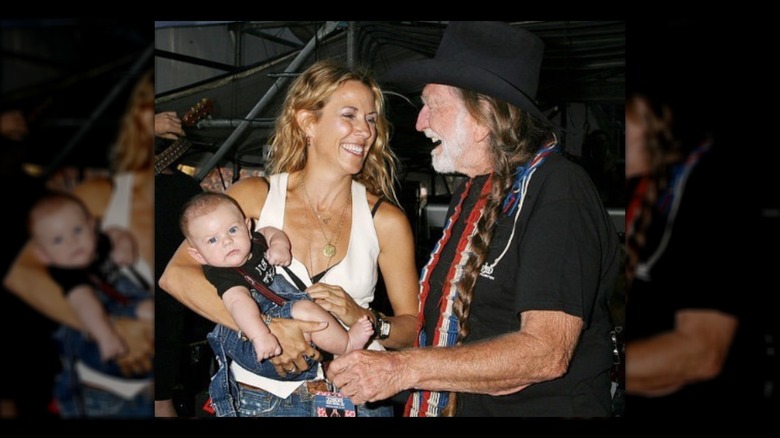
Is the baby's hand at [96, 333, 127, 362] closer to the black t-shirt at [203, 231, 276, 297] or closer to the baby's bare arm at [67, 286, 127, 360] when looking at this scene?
the baby's bare arm at [67, 286, 127, 360]

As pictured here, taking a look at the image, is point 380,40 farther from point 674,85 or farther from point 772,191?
point 772,191

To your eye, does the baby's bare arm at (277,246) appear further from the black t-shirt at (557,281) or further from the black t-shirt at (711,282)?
the black t-shirt at (711,282)

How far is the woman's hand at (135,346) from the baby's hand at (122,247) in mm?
242

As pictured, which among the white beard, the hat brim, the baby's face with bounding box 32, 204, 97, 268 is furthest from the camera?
the baby's face with bounding box 32, 204, 97, 268

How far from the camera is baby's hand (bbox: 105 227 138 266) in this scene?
8.75ft

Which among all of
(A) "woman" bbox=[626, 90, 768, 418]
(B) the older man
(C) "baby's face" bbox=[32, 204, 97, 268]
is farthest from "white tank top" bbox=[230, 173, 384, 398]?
(A) "woman" bbox=[626, 90, 768, 418]

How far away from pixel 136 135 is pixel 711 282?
2.33m

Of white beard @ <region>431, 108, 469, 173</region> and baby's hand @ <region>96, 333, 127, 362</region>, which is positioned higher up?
white beard @ <region>431, 108, 469, 173</region>

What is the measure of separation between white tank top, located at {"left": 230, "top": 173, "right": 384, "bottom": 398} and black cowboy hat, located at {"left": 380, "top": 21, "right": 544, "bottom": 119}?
59 cm

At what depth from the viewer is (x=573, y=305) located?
2.17 m

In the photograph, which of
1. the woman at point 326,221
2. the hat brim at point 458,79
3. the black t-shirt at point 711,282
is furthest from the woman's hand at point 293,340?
the black t-shirt at point 711,282

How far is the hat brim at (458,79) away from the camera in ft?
7.76

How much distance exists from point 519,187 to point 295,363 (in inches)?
42.3

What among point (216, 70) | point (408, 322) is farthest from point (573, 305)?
point (216, 70)
